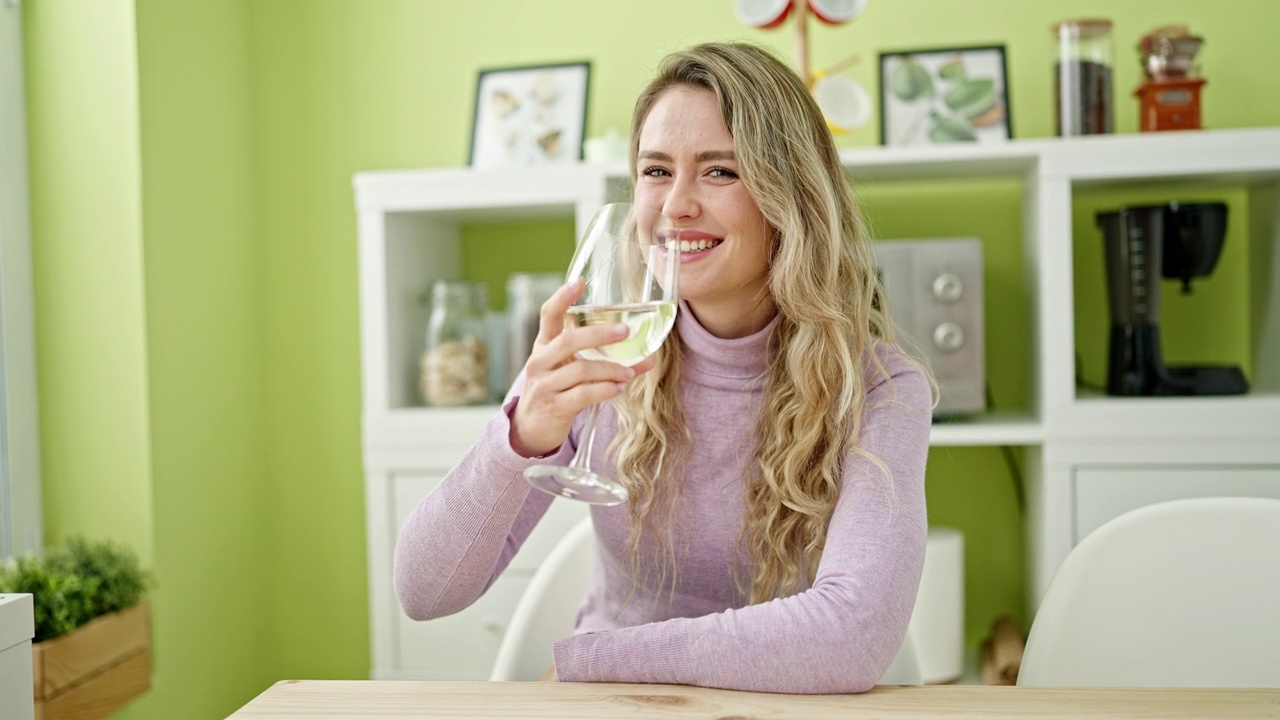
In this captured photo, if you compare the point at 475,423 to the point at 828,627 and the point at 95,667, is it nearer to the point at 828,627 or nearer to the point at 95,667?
the point at 95,667

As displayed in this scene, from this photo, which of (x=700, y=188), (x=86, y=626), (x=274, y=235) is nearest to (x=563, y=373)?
(x=700, y=188)

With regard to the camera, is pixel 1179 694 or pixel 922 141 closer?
pixel 1179 694

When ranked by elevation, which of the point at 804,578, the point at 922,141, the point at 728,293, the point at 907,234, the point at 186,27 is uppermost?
the point at 186,27

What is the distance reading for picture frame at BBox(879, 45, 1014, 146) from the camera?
2150 millimetres

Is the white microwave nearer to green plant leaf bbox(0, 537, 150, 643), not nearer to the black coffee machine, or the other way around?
the black coffee machine

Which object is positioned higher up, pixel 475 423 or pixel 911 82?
pixel 911 82

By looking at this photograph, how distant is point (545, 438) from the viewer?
96 cm

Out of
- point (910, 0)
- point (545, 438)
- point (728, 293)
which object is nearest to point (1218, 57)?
point (910, 0)

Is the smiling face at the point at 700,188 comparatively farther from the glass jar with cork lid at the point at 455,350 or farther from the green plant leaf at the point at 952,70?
the green plant leaf at the point at 952,70

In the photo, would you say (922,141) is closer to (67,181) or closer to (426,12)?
(426,12)

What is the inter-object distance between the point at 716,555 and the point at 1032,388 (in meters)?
1.13

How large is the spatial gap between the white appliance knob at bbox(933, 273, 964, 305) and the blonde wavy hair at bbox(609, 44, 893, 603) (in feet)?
2.49

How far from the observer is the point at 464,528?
1097mm

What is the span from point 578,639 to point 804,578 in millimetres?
403
